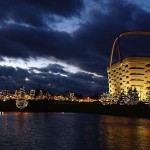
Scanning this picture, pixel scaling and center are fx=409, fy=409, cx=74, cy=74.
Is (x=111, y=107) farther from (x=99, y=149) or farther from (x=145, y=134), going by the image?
(x=99, y=149)

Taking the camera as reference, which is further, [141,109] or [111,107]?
[111,107]

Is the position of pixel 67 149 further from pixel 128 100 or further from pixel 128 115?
pixel 128 100

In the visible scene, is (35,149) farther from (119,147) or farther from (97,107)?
(97,107)

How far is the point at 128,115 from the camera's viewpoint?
139m

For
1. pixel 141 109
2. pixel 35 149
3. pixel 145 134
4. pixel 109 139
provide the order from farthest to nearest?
1. pixel 141 109
2. pixel 145 134
3. pixel 109 139
4. pixel 35 149

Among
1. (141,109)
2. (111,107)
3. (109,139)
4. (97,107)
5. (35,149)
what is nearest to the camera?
(35,149)

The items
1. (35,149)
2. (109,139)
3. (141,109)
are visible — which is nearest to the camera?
(35,149)

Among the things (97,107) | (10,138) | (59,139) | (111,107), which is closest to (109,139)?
(59,139)

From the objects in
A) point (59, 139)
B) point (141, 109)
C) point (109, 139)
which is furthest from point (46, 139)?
point (141, 109)

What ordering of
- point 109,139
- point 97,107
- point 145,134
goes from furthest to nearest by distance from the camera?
point 97,107, point 145,134, point 109,139

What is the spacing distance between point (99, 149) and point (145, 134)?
1996 centimetres

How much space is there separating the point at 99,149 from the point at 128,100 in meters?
124

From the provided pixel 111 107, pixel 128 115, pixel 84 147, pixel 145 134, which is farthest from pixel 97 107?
pixel 84 147

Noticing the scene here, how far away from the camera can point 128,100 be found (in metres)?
173
